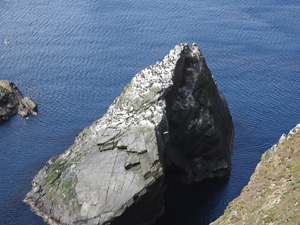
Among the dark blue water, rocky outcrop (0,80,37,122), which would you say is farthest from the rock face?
rocky outcrop (0,80,37,122)

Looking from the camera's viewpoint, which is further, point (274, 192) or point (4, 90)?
point (4, 90)

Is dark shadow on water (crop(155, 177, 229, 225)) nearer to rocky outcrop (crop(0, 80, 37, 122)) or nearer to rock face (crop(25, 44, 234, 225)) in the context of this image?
rock face (crop(25, 44, 234, 225))

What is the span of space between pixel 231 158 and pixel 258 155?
4.73 metres

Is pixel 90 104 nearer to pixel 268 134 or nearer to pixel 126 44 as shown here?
pixel 126 44

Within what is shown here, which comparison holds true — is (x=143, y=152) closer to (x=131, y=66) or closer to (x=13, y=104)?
(x=13, y=104)

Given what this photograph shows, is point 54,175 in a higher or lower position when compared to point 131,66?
lower

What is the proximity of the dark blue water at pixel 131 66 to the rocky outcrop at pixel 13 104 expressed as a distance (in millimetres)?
1996

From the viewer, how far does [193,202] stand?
3034 inches

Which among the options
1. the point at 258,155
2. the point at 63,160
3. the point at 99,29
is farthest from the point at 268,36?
the point at 63,160

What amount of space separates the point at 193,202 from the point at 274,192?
29.5 m

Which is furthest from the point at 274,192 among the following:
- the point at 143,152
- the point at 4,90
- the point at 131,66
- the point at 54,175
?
the point at 131,66

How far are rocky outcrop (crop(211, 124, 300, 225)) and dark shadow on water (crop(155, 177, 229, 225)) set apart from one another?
18729 mm

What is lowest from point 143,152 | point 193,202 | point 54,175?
point 193,202

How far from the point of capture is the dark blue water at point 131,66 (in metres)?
81.2
